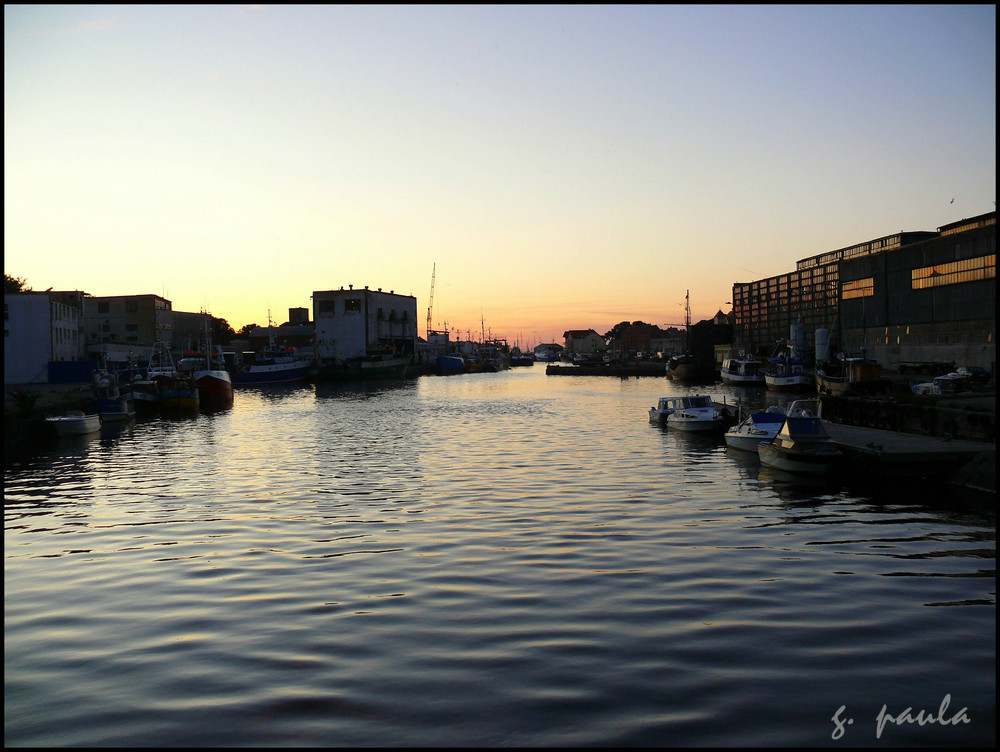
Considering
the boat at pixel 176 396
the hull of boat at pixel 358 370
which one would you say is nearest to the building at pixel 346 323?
the hull of boat at pixel 358 370

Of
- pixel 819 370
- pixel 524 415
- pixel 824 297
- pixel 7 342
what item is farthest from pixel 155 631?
pixel 824 297

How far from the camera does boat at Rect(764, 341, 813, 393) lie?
8831 cm

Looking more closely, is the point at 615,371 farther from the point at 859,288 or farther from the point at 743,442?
the point at 743,442

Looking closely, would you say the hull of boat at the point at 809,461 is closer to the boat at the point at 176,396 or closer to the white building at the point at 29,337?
the boat at the point at 176,396

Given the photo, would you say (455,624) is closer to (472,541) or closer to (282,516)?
(472,541)

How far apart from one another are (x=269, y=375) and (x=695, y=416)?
94.7 meters

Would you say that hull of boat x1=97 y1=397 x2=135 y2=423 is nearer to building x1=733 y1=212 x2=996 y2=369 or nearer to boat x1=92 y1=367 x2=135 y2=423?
boat x1=92 y1=367 x2=135 y2=423

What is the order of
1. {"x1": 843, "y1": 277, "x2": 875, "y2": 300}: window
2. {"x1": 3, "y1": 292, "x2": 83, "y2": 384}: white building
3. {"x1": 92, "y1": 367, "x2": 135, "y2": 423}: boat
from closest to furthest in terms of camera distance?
{"x1": 92, "y1": 367, "x2": 135, "y2": 423}: boat
{"x1": 3, "y1": 292, "x2": 83, "y2": 384}: white building
{"x1": 843, "y1": 277, "x2": 875, "y2": 300}: window

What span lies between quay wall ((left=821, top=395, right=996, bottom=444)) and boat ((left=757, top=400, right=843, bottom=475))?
7.52m

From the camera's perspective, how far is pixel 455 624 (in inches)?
537
